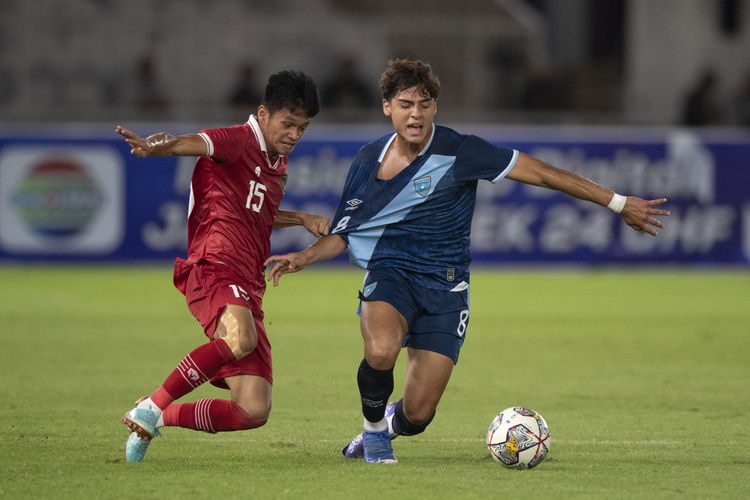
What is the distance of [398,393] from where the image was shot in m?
9.34

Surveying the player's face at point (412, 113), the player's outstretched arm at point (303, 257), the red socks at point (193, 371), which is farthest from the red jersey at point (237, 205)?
the player's face at point (412, 113)

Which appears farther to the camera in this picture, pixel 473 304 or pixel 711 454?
pixel 473 304

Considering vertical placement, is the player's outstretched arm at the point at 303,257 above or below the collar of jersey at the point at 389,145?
below

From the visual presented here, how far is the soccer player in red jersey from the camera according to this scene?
6.54 metres

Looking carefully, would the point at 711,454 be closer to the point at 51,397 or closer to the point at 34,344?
the point at 51,397

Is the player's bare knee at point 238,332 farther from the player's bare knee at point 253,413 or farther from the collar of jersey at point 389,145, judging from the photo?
the collar of jersey at point 389,145

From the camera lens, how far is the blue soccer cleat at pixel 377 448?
6.73m

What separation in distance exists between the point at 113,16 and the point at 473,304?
32.9 ft

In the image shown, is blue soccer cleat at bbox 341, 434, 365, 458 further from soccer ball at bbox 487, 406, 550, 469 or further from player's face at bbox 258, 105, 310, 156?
player's face at bbox 258, 105, 310, 156

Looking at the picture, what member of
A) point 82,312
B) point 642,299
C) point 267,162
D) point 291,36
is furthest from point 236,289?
point 291,36

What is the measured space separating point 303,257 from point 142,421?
3.98 ft

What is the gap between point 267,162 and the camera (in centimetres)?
703

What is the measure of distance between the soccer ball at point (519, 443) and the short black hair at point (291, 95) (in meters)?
1.93

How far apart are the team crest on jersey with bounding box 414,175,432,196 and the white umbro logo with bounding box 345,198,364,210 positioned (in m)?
0.32
